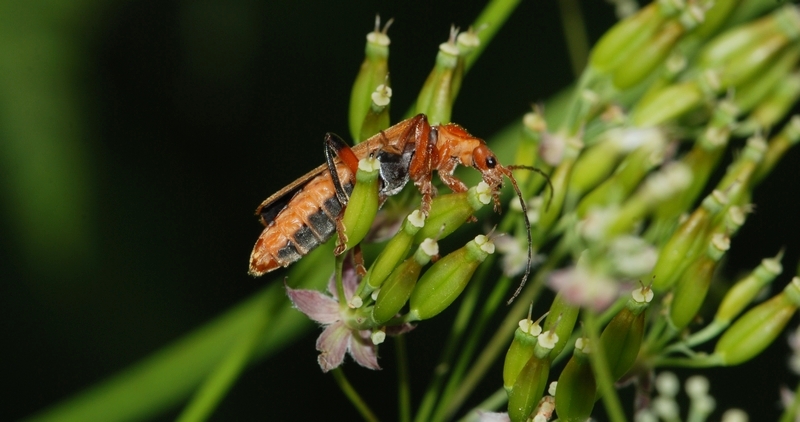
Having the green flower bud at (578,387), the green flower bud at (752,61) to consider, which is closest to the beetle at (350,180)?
the green flower bud at (578,387)

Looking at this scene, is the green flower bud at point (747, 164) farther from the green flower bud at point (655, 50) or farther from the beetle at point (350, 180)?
the beetle at point (350, 180)

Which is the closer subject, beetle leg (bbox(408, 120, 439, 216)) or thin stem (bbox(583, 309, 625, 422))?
thin stem (bbox(583, 309, 625, 422))

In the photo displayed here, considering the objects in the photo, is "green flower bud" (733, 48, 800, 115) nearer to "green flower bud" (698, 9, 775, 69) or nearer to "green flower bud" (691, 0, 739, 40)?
"green flower bud" (698, 9, 775, 69)

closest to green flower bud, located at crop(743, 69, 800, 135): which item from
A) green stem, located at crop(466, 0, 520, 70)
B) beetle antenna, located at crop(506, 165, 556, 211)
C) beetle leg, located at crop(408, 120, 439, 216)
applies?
beetle antenna, located at crop(506, 165, 556, 211)

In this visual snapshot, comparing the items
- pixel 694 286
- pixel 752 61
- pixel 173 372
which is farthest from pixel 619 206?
pixel 173 372

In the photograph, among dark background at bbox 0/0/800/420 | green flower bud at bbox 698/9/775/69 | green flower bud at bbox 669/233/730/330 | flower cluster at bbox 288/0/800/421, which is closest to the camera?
flower cluster at bbox 288/0/800/421

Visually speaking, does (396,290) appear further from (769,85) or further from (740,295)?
(769,85)
